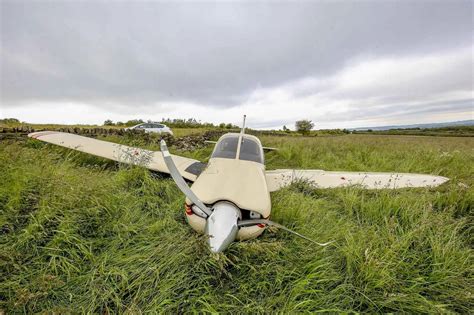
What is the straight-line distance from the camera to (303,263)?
190 centimetres

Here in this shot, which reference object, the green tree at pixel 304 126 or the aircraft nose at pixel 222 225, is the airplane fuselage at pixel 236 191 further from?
the green tree at pixel 304 126

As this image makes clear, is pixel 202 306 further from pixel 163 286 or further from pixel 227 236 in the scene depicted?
pixel 227 236

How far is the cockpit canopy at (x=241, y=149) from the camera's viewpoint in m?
3.56

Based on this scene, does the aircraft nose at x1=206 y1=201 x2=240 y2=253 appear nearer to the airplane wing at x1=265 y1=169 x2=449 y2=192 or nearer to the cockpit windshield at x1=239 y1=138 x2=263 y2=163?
the cockpit windshield at x1=239 y1=138 x2=263 y2=163

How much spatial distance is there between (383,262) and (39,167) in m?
4.63

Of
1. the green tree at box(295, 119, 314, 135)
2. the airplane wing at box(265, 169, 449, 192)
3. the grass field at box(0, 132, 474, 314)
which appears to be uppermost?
the green tree at box(295, 119, 314, 135)

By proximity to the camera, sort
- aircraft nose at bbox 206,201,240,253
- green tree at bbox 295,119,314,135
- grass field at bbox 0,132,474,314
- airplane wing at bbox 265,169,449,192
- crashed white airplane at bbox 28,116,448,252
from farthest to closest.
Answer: green tree at bbox 295,119,314,135, airplane wing at bbox 265,169,449,192, crashed white airplane at bbox 28,116,448,252, aircraft nose at bbox 206,201,240,253, grass field at bbox 0,132,474,314

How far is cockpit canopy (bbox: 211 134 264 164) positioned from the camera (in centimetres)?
356

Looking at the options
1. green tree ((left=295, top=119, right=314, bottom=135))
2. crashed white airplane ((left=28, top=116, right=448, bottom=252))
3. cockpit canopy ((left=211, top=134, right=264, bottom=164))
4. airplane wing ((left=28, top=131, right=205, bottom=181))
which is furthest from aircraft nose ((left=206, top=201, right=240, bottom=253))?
green tree ((left=295, top=119, right=314, bottom=135))

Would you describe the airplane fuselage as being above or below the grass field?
above

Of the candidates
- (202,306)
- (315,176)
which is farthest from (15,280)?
(315,176)

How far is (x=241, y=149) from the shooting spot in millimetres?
3660

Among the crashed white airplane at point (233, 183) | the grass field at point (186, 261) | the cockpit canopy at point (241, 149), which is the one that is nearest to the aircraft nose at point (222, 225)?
the crashed white airplane at point (233, 183)

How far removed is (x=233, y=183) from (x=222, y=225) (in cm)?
70
